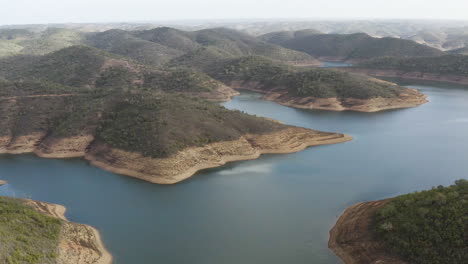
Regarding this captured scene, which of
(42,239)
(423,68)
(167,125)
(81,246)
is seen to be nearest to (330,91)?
(167,125)

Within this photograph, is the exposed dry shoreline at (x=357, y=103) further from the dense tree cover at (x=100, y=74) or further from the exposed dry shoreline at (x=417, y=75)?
the exposed dry shoreline at (x=417, y=75)

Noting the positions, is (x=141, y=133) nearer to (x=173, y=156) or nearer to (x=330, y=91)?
(x=173, y=156)

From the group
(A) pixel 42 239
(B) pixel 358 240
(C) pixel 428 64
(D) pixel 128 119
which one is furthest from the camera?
(C) pixel 428 64

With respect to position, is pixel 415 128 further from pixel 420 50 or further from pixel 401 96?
pixel 420 50

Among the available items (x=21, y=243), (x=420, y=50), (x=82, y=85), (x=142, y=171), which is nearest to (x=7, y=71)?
(x=82, y=85)

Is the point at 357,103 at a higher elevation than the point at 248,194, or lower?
higher

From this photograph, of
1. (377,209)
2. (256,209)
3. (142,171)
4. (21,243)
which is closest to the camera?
(21,243)
